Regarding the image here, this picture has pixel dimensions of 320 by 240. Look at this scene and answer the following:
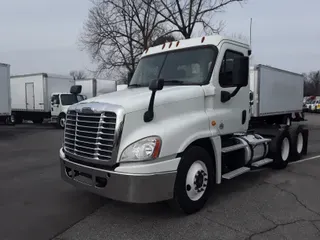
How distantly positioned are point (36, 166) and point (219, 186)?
16.0ft

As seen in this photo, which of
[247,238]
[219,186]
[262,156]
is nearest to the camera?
[247,238]

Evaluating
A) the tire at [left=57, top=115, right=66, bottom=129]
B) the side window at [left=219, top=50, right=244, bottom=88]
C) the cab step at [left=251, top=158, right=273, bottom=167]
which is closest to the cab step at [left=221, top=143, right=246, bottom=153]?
the cab step at [left=251, top=158, right=273, bottom=167]

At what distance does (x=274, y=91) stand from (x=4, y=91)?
13.6m

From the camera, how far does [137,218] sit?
4.52m

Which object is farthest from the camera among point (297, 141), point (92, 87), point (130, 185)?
point (92, 87)

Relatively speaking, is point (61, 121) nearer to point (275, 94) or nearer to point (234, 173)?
point (275, 94)

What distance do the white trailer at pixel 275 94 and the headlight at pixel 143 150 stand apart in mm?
9546

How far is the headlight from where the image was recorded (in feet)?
13.0

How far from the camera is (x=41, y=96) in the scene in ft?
68.0

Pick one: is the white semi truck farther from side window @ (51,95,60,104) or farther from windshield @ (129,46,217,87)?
side window @ (51,95,60,104)

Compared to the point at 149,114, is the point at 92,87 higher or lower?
higher

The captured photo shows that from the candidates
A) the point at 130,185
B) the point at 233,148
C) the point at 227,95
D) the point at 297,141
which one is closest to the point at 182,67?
the point at 227,95

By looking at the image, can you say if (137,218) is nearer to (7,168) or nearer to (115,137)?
(115,137)

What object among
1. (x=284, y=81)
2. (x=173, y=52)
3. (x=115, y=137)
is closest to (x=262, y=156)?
(x=173, y=52)
